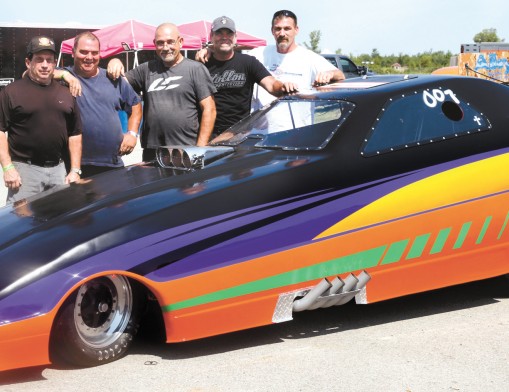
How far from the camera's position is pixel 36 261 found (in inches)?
159

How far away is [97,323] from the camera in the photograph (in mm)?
4371

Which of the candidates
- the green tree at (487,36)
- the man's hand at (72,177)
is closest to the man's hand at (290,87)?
the man's hand at (72,177)

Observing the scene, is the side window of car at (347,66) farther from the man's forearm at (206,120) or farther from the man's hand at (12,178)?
the man's hand at (12,178)

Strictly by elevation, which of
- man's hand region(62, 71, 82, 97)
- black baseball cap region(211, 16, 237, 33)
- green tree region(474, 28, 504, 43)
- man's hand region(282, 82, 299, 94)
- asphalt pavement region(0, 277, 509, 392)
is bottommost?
green tree region(474, 28, 504, 43)

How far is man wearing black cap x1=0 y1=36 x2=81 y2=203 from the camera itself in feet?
18.8

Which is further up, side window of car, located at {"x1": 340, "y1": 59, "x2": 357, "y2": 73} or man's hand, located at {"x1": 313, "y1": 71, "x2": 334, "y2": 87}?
man's hand, located at {"x1": 313, "y1": 71, "x2": 334, "y2": 87}

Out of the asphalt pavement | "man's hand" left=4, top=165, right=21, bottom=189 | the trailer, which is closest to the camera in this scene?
the asphalt pavement

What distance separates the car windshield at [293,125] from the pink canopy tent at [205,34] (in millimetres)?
19634

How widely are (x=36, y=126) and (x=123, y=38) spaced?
1747 cm

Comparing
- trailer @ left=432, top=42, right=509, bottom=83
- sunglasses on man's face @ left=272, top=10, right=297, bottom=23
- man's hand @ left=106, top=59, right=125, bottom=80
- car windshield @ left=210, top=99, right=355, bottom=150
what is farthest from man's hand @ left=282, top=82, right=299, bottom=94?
trailer @ left=432, top=42, right=509, bottom=83

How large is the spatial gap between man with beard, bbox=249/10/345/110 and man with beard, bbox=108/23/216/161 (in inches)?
35.5

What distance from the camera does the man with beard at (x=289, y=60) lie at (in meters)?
7.16

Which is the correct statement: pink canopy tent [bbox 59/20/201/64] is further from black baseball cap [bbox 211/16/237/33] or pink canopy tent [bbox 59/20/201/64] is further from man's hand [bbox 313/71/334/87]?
man's hand [bbox 313/71/334/87]

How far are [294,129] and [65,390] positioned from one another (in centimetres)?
212
